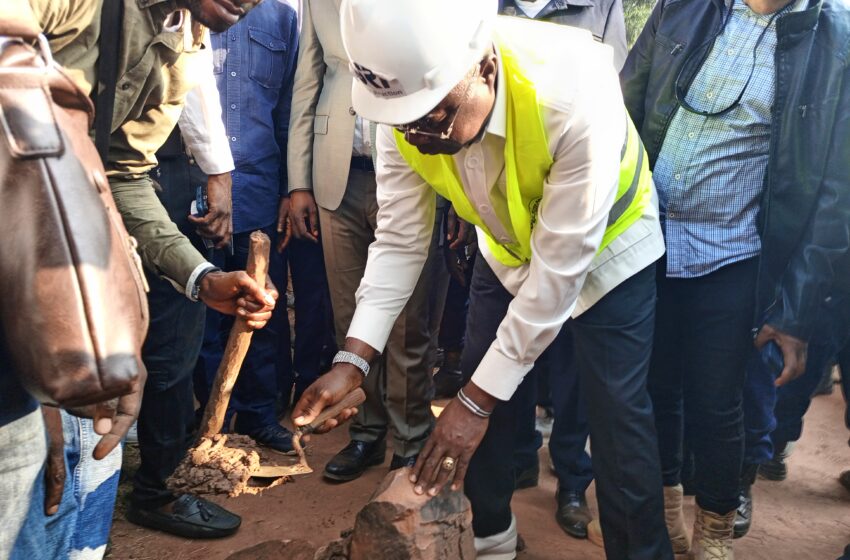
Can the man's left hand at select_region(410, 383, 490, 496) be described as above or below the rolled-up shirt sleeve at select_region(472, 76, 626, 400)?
below

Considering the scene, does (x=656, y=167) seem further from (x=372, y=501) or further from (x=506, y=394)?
(x=372, y=501)

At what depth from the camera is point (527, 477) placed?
349 cm

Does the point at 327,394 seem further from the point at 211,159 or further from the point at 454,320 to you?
the point at 454,320

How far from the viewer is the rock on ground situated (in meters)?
2.10

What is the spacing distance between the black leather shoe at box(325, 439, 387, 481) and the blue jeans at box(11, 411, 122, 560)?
5.91ft

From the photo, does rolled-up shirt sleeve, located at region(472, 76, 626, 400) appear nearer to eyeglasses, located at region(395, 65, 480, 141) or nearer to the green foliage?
eyeglasses, located at region(395, 65, 480, 141)

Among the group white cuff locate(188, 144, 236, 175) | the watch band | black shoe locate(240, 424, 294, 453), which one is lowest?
black shoe locate(240, 424, 294, 453)

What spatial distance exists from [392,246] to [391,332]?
1041 mm

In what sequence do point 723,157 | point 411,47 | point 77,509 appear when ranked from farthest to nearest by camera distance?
point 723,157
point 411,47
point 77,509

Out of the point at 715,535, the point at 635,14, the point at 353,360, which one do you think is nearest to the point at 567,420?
the point at 715,535

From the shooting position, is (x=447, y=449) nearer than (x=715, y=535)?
Yes

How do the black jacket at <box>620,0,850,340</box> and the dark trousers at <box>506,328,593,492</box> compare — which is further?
the dark trousers at <box>506,328,593,492</box>

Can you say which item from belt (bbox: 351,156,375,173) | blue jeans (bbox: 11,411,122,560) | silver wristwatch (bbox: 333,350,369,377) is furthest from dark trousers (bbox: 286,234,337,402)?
blue jeans (bbox: 11,411,122,560)

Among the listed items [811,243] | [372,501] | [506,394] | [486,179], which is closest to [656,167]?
[811,243]
